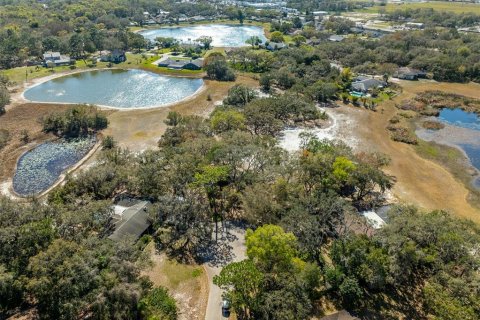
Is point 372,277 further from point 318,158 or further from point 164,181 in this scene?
point 164,181

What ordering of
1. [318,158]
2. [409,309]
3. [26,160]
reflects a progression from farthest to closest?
[26,160] < [318,158] < [409,309]

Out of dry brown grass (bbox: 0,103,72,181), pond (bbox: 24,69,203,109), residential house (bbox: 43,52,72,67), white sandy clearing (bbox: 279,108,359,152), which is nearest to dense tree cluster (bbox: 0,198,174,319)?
dry brown grass (bbox: 0,103,72,181)

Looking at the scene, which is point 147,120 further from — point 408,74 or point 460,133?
point 408,74

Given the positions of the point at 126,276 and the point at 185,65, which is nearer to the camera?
the point at 126,276

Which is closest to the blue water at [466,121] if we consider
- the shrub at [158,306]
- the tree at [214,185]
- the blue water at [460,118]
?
the blue water at [460,118]

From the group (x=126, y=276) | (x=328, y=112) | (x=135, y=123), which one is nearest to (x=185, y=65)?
(x=135, y=123)

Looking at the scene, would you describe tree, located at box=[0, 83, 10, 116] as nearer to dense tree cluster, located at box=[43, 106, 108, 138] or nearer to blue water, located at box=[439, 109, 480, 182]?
dense tree cluster, located at box=[43, 106, 108, 138]
